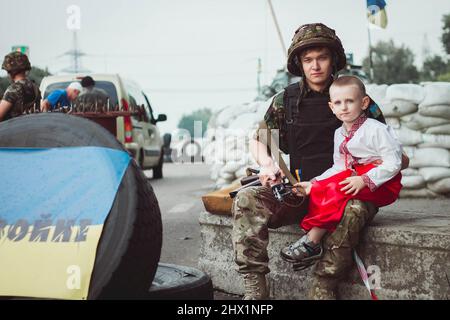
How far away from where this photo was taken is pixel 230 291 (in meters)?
3.52

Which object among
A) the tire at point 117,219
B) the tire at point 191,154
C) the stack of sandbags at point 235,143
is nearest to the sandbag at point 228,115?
the stack of sandbags at point 235,143

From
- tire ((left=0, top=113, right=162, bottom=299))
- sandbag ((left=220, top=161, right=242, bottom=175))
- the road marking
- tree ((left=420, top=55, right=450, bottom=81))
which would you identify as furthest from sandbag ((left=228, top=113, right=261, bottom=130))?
tree ((left=420, top=55, right=450, bottom=81))

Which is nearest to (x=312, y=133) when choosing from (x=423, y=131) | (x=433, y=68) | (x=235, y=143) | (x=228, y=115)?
(x=423, y=131)

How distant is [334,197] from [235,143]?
7663 mm

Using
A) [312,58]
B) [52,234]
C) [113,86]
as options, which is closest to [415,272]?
[312,58]

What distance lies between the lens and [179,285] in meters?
2.79

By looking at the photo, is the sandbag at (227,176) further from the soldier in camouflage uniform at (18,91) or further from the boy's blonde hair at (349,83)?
the boy's blonde hair at (349,83)

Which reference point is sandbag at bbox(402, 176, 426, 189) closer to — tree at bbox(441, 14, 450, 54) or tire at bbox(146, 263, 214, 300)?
tire at bbox(146, 263, 214, 300)

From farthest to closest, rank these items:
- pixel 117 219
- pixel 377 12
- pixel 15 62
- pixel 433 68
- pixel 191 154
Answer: pixel 433 68
pixel 191 154
pixel 377 12
pixel 15 62
pixel 117 219

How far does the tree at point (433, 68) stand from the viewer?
5273 cm

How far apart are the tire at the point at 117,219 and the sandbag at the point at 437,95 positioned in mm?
6015

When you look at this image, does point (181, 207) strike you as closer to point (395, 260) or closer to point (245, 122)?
point (245, 122)
